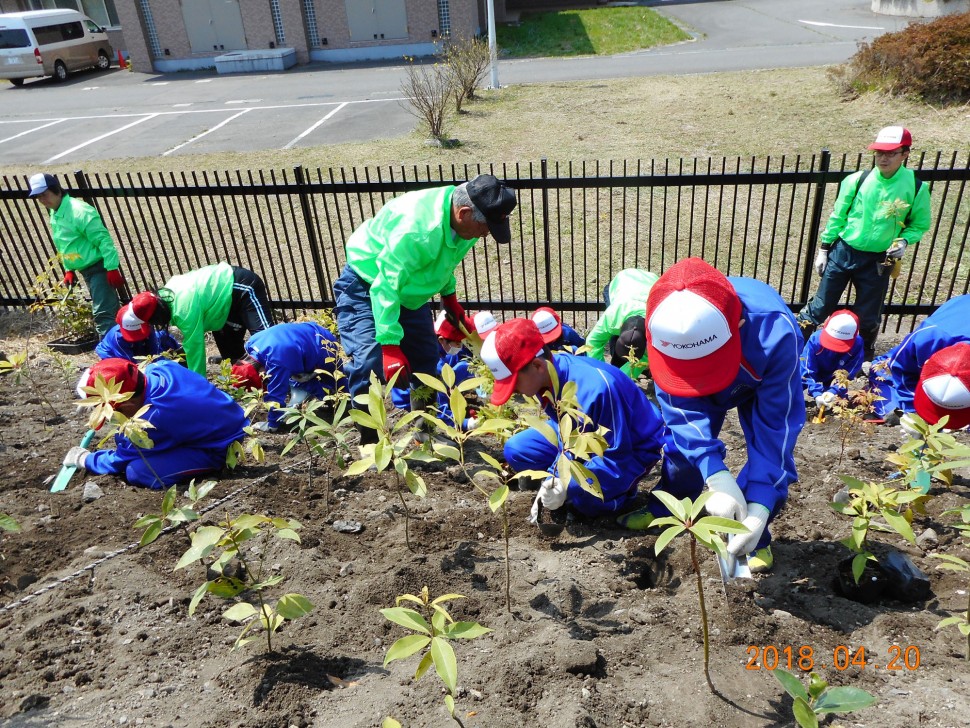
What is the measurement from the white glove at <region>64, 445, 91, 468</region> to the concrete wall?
22.5 metres

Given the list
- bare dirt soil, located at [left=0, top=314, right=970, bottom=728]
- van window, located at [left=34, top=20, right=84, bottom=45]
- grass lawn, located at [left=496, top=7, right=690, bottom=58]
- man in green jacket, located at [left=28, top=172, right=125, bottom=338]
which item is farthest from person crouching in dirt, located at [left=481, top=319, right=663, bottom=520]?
van window, located at [left=34, top=20, right=84, bottom=45]

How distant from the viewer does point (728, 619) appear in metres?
2.45

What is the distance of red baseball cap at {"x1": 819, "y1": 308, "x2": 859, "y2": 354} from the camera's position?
429 cm

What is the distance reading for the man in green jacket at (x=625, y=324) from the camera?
4.10 metres

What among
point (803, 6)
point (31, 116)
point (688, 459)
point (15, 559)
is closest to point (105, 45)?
point (31, 116)

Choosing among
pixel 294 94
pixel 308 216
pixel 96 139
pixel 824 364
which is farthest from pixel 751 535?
pixel 294 94

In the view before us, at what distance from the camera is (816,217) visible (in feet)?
17.4

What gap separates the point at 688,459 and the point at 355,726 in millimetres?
1487

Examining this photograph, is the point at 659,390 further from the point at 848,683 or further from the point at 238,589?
the point at 238,589

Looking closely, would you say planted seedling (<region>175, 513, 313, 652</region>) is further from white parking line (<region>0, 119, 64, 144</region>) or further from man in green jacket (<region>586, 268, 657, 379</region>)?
white parking line (<region>0, 119, 64, 144</region>)

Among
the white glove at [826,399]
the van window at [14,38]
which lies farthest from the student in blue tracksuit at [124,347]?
the van window at [14,38]

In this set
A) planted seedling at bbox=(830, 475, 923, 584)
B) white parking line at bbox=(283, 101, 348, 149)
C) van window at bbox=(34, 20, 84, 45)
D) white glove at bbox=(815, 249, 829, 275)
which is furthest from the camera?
van window at bbox=(34, 20, 84, 45)

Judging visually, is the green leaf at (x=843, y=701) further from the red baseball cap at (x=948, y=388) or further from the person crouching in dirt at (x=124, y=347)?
the person crouching in dirt at (x=124, y=347)

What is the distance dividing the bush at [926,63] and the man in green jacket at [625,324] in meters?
9.22
